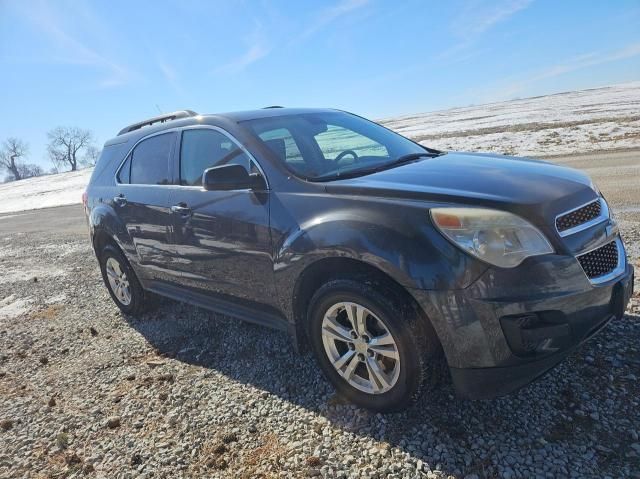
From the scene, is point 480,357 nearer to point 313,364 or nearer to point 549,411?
point 549,411

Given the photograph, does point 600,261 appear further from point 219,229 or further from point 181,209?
point 181,209

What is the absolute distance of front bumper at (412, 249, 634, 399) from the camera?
7.47 feet

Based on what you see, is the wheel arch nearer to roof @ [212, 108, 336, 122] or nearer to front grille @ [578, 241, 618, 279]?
front grille @ [578, 241, 618, 279]

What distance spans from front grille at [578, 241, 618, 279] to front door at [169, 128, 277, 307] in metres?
1.81

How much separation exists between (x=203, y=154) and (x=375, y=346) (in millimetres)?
2093

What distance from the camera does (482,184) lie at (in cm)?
268

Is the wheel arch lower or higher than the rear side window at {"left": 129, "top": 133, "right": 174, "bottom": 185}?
lower

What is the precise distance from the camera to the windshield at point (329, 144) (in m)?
3.29

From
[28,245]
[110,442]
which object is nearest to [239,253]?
[110,442]

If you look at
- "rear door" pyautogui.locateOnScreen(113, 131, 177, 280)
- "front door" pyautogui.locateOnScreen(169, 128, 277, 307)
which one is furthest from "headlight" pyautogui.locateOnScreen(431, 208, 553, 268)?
"rear door" pyautogui.locateOnScreen(113, 131, 177, 280)

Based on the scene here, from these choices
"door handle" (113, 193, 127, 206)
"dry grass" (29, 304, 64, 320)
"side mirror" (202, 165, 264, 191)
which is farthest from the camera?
"dry grass" (29, 304, 64, 320)

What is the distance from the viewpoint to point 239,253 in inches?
131

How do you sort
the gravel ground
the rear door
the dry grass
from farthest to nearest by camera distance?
1. the dry grass
2. the rear door
3. the gravel ground

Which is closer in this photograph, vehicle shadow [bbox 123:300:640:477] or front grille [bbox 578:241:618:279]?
vehicle shadow [bbox 123:300:640:477]
